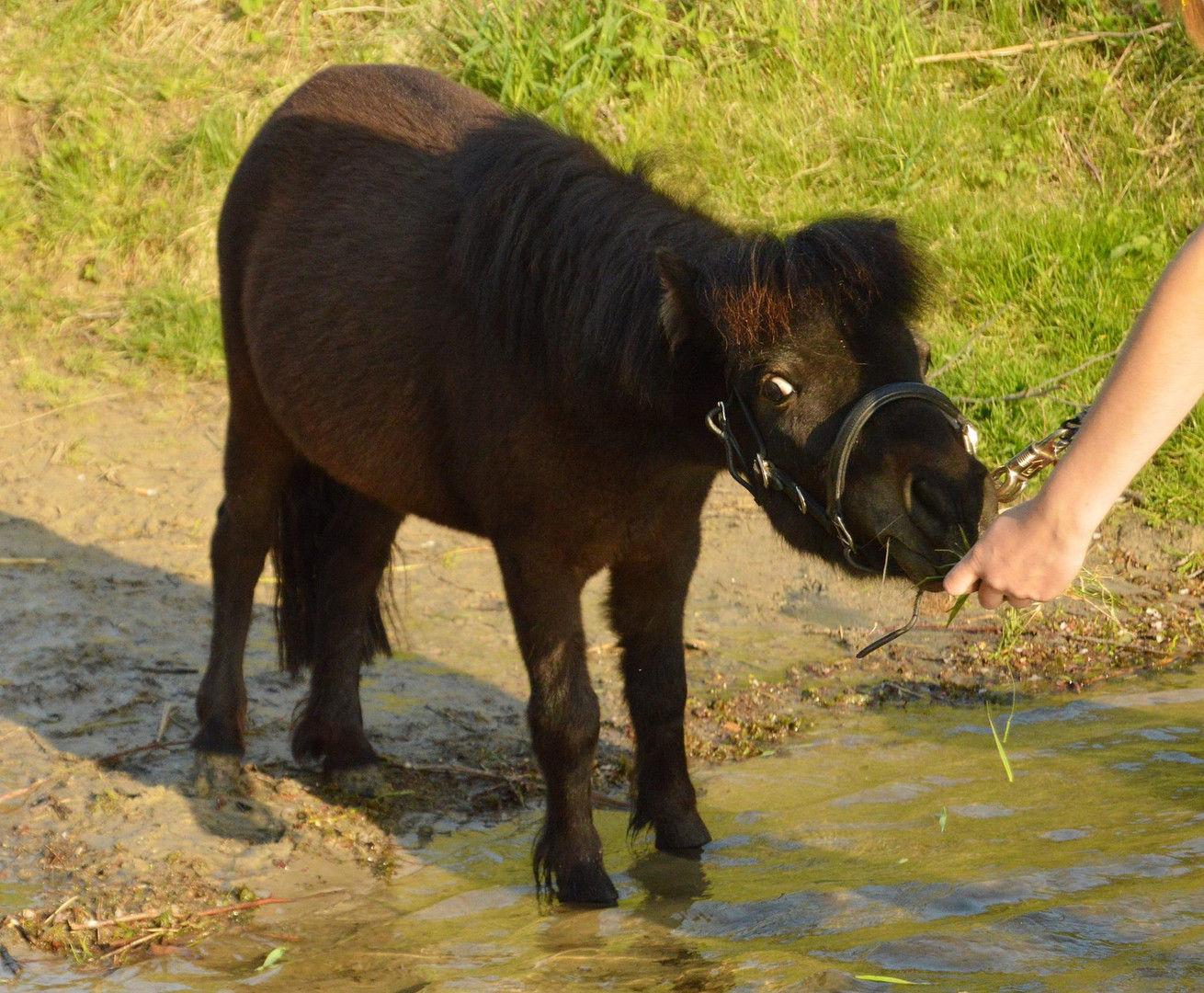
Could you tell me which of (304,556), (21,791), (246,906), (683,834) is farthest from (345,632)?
(683,834)

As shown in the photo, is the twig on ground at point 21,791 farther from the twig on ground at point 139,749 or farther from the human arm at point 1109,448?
the human arm at point 1109,448

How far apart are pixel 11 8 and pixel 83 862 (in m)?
7.61

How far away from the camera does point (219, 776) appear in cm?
433

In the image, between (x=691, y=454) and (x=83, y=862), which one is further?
(x=83, y=862)

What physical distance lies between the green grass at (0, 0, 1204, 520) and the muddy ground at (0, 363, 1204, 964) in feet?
4.09

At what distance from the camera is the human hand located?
6.47ft

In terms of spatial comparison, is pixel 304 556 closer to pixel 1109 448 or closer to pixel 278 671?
pixel 278 671

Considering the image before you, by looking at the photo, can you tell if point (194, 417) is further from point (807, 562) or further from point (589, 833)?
point (589, 833)

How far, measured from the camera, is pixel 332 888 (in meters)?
3.80

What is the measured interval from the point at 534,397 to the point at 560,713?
859mm

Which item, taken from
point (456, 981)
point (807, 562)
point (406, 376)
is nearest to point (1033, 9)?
point (807, 562)

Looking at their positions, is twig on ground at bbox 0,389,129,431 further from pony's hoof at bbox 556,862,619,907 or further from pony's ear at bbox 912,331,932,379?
pony's ear at bbox 912,331,932,379

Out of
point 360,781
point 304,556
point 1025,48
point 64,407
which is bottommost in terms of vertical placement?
point 360,781

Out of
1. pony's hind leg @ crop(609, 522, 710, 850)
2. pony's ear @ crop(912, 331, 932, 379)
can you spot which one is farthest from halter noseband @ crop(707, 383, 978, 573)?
pony's hind leg @ crop(609, 522, 710, 850)
